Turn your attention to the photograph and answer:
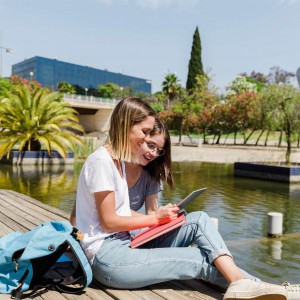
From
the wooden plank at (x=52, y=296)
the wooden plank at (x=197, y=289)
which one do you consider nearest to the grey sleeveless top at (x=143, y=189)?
the wooden plank at (x=197, y=289)

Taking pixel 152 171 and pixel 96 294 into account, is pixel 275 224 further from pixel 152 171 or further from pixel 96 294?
pixel 96 294

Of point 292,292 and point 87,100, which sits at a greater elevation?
point 87,100

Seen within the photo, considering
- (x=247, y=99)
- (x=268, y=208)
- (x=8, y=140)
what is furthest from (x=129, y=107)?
(x=247, y=99)

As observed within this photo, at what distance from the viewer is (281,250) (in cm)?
655

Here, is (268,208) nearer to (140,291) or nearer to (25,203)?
(25,203)

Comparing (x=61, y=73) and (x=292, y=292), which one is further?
(x=61, y=73)

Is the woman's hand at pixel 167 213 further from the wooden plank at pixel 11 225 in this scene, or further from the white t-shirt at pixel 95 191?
the wooden plank at pixel 11 225

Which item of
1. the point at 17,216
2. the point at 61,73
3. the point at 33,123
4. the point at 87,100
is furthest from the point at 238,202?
the point at 61,73

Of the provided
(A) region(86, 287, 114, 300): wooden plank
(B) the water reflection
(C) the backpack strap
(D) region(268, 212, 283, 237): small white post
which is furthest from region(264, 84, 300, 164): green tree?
(C) the backpack strap

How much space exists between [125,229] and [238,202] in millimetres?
8301

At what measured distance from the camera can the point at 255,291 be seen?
2492 mm

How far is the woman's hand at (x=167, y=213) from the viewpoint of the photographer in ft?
9.31

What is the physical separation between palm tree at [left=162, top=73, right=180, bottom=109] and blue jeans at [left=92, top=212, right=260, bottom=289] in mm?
58767

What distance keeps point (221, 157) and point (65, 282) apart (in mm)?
24132
